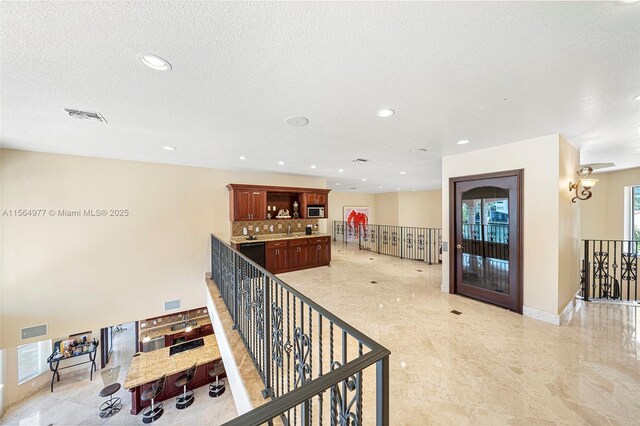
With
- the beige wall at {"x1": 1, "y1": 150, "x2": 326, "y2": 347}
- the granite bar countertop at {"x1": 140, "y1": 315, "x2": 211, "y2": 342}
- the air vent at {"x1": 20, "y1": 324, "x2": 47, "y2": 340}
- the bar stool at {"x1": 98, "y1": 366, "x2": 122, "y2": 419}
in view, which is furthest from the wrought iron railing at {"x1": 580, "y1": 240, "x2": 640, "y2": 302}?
the bar stool at {"x1": 98, "y1": 366, "x2": 122, "y2": 419}

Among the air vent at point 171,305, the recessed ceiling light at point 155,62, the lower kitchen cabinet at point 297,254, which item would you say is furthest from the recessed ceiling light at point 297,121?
the air vent at point 171,305

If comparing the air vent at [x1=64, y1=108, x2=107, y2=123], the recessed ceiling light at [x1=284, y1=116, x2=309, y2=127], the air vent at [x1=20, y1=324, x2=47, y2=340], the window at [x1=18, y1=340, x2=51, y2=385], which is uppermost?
the recessed ceiling light at [x1=284, y1=116, x2=309, y2=127]

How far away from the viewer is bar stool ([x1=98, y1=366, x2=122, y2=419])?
5.48 metres

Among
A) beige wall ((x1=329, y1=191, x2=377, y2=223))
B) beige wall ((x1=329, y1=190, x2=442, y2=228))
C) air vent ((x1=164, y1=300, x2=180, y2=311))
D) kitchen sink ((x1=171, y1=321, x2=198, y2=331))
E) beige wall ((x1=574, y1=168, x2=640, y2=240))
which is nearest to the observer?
air vent ((x1=164, y1=300, x2=180, y2=311))

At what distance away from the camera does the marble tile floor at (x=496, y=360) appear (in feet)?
5.78

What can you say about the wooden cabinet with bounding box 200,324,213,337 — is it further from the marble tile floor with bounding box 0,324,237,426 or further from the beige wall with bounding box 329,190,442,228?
the beige wall with bounding box 329,190,442,228

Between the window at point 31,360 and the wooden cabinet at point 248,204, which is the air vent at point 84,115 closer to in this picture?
the wooden cabinet at point 248,204

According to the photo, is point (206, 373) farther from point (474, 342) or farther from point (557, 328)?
point (557, 328)

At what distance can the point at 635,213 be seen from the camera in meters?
5.80

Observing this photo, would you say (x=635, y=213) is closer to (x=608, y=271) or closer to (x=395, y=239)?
(x=608, y=271)

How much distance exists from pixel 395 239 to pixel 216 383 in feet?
24.5

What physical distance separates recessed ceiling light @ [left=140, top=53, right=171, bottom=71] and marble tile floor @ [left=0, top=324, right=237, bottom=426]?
21.9 ft

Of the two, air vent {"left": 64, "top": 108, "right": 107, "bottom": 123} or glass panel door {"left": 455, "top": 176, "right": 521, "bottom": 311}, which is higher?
air vent {"left": 64, "top": 108, "right": 107, "bottom": 123}

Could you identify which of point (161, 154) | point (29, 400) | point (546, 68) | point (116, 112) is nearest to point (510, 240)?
point (546, 68)
